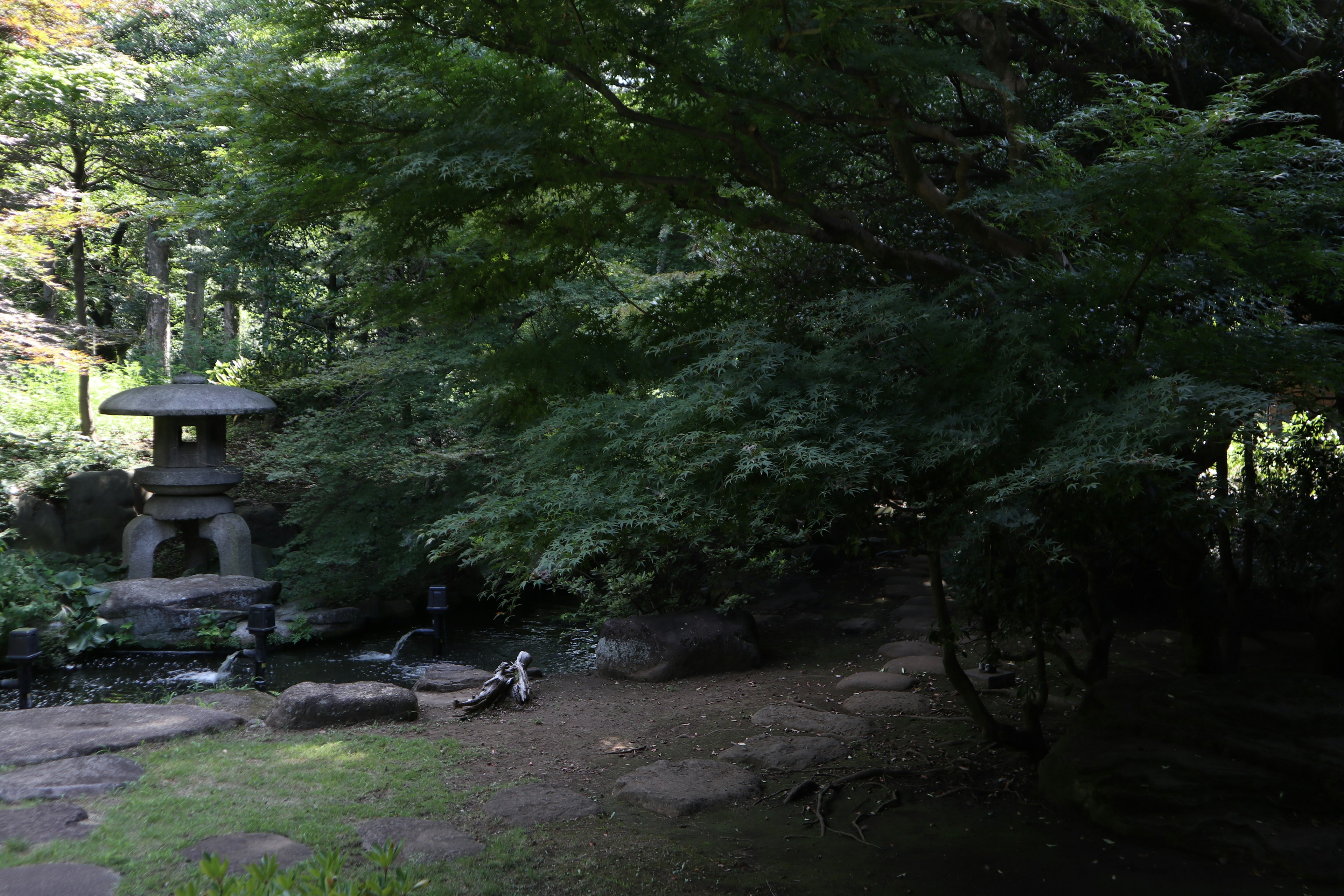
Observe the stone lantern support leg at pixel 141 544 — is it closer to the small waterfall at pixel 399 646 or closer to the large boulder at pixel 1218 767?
the small waterfall at pixel 399 646

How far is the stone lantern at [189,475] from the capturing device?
1092cm

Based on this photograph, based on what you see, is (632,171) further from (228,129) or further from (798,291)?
(228,129)

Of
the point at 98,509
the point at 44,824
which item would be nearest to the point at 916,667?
the point at 44,824

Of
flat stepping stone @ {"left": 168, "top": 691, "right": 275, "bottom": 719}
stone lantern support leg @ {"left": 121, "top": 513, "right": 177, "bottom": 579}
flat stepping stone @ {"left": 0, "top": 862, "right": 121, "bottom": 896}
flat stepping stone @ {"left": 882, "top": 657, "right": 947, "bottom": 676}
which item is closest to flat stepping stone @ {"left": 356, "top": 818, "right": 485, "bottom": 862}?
flat stepping stone @ {"left": 0, "top": 862, "right": 121, "bottom": 896}

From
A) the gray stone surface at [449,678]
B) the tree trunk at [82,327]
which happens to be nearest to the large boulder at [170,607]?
the gray stone surface at [449,678]

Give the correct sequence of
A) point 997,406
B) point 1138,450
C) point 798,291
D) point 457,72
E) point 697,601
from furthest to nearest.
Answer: point 697,601
point 798,291
point 457,72
point 997,406
point 1138,450

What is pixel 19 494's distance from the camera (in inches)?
455

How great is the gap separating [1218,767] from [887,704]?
267 cm

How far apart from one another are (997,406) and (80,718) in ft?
18.9

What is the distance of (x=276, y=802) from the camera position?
4.40 metres

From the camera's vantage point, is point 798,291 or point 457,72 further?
point 798,291

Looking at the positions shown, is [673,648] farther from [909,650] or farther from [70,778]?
[70,778]

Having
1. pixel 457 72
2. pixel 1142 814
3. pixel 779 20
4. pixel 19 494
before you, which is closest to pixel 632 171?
pixel 457 72

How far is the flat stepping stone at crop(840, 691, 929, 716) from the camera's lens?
21.0 feet
